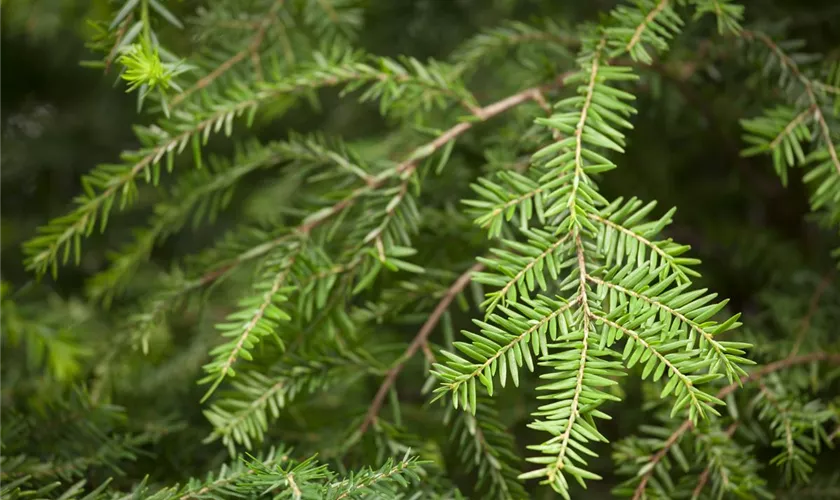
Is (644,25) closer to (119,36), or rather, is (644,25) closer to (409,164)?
(409,164)

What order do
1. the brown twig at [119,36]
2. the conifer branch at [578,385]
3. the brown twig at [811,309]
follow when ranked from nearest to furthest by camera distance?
the conifer branch at [578,385]
the brown twig at [119,36]
the brown twig at [811,309]

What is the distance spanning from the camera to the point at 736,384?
1.97ft

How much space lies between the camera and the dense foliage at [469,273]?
487 millimetres

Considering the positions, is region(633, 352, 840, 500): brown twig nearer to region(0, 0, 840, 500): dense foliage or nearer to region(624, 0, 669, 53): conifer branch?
region(0, 0, 840, 500): dense foliage

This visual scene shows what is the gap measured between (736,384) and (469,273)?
0.26 meters

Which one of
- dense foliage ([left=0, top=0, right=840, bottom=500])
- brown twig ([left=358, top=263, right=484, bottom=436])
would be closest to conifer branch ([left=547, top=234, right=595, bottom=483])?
dense foliage ([left=0, top=0, right=840, bottom=500])

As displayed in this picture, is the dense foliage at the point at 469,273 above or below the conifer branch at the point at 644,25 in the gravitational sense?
below

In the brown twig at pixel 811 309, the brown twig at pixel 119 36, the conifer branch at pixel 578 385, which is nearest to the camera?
the conifer branch at pixel 578 385

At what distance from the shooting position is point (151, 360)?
945mm

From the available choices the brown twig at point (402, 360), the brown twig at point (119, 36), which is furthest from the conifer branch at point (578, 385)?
the brown twig at point (119, 36)

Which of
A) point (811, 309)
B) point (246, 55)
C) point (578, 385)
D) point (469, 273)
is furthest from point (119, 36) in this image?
point (811, 309)

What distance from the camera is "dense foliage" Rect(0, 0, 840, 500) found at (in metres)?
0.49

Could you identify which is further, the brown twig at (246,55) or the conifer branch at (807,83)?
the brown twig at (246,55)

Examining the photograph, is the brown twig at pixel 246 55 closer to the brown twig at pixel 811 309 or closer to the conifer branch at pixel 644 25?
the conifer branch at pixel 644 25
